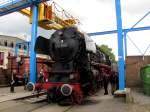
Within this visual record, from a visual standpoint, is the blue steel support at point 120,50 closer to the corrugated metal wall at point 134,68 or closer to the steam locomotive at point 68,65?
the steam locomotive at point 68,65

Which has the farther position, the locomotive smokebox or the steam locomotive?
the steam locomotive

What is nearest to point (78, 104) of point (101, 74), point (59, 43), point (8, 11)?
point (59, 43)

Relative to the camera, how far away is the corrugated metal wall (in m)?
26.6

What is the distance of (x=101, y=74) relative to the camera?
58.6 feet

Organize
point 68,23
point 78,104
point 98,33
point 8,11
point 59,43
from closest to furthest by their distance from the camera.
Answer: point 78,104 < point 59,43 < point 8,11 < point 68,23 < point 98,33

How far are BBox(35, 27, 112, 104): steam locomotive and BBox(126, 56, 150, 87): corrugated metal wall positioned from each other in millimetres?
12973

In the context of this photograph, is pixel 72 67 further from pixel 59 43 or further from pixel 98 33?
pixel 98 33

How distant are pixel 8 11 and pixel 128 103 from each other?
12.4 metres

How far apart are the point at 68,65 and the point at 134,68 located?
14.8 m

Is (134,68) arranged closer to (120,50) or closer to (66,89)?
(120,50)

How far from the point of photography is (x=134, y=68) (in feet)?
88.3

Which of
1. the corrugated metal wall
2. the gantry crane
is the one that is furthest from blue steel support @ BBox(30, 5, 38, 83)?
the corrugated metal wall

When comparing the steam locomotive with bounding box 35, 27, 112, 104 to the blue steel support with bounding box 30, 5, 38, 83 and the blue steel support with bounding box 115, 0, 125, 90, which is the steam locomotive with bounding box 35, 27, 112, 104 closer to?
the blue steel support with bounding box 115, 0, 125, 90

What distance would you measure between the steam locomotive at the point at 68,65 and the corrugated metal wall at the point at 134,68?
42.6ft
